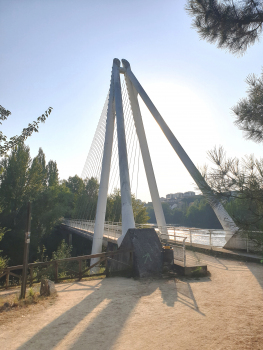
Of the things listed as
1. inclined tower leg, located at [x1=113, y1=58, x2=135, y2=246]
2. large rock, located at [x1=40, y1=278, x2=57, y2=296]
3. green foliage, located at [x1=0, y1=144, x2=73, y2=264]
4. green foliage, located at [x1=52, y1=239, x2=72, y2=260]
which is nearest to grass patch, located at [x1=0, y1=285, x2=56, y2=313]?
large rock, located at [x1=40, y1=278, x2=57, y2=296]

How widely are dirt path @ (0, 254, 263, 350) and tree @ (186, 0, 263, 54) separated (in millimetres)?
4745

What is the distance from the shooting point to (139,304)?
4.85 metres

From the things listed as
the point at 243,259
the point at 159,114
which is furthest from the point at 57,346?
the point at 159,114

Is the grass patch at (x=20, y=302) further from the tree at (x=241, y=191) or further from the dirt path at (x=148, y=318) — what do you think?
the tree at (x=241, y=191)

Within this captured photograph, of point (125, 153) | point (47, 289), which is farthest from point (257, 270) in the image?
point (125, 153)

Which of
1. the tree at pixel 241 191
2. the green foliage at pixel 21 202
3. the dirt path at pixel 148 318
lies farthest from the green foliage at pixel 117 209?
the tree at pixel 241 191

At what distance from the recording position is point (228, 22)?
4289 millimetres

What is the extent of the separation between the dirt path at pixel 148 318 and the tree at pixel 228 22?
4.75m

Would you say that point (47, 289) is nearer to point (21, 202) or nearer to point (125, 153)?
point (125, 153)

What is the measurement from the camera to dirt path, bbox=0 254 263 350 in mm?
3373

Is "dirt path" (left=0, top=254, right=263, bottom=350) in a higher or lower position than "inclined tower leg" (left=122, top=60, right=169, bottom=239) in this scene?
lower

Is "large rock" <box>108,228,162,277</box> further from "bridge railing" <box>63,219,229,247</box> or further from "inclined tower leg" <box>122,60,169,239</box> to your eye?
"inclined tower leg" <box>122,60,169,239</box>

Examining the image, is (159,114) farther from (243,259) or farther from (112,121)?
(243,259)

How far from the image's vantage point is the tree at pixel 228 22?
4.14 metres
